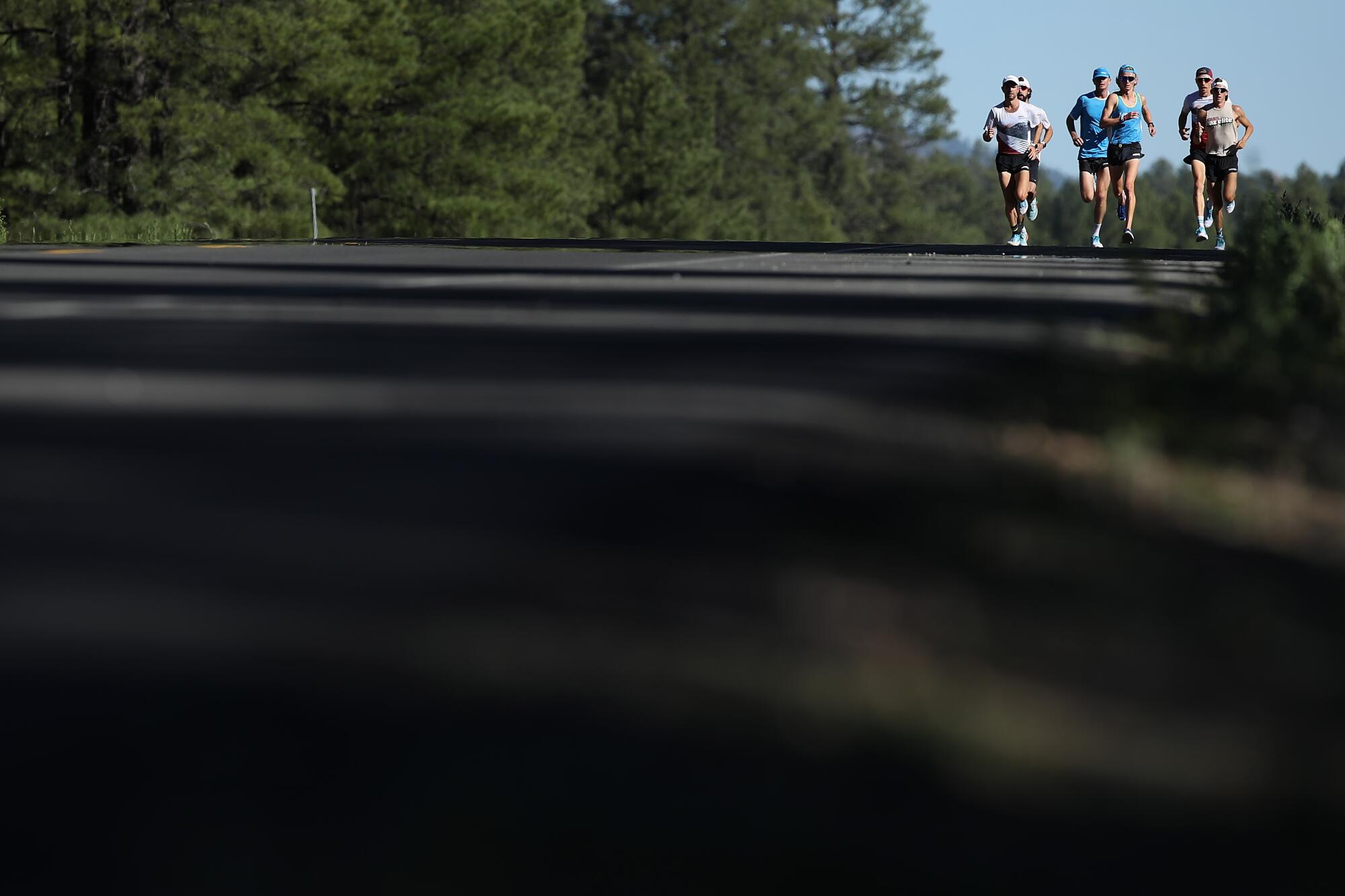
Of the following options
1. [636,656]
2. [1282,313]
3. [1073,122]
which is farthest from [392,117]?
[636,656]

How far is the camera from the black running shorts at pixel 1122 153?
24.5 m

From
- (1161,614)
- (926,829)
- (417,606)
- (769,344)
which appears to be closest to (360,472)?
(417,606)

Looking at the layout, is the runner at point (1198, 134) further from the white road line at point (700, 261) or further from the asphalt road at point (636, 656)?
the asphalt road at point (636, 656)

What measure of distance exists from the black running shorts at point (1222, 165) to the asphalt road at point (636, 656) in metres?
18.3

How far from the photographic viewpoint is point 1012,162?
80.6 feet

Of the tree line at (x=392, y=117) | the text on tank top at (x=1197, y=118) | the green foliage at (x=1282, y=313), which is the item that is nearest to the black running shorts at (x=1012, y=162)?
the text on tank top at (x=1197, y=118)

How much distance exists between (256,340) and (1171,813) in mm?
7641

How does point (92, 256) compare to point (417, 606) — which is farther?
point (92, 256)

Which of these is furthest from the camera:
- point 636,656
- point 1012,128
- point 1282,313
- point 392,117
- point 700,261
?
point 392,117

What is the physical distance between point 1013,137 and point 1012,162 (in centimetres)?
28

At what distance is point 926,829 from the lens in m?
2.96

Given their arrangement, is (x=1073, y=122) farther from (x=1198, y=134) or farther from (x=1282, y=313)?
(x=1282, y=313)

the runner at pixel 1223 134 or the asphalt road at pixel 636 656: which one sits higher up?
the runner at pixel 1223 134

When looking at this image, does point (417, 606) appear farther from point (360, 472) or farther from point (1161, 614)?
point (360, 472)
